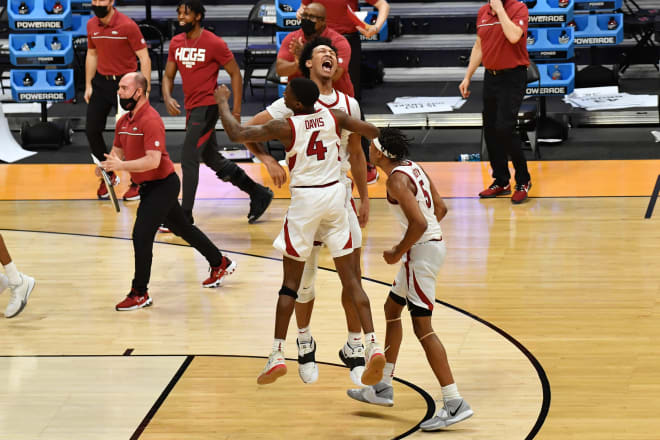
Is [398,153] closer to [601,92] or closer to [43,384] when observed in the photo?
[43,384]

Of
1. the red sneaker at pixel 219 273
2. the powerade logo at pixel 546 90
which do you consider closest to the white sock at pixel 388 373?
the red sneaker at pixel 219 273

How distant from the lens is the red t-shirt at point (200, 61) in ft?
25.7

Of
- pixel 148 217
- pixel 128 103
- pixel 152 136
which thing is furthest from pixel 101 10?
pixel 148 217

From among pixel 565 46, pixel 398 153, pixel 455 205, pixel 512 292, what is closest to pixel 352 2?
pixel 455 205

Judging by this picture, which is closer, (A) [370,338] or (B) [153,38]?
(A) [370,338]

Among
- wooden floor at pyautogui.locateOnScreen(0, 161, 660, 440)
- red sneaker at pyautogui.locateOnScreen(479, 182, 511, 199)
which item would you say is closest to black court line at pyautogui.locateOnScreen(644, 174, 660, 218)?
wooden floor at pyautogui.locateOnScreen(0, 161, 660, 440)

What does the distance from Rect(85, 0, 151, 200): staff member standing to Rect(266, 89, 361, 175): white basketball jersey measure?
3790 mm

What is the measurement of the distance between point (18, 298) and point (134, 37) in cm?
321

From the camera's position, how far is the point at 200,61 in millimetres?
7836

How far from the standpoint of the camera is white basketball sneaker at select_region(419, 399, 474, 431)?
4.59 metres

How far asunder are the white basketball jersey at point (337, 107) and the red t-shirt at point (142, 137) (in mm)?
1162

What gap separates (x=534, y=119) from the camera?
33.6 feet

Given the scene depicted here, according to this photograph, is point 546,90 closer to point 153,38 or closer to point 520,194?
point 520,194

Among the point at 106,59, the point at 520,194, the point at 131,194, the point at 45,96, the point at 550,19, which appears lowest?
the point at 131,194
